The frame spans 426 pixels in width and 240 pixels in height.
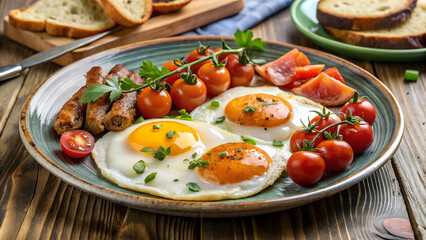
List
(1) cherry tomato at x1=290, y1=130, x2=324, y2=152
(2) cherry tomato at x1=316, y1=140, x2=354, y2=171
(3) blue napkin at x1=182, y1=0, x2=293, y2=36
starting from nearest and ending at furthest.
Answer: (2) cherry tomato at x1=316, y1=140, x2=354, y2=171 < (1) cherry tomato at x1=290, y1=130, x2=324, y2=152 < (3) blue napkin at x1=182, y1=0, x2=293, y2=36

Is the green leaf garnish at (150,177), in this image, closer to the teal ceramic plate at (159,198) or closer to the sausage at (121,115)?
the teal ceramic plate at (159,198)

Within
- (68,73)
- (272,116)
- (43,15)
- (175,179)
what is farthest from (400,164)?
(43,15)

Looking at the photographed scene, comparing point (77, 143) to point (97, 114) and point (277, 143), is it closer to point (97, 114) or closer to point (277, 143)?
point (97, 114)

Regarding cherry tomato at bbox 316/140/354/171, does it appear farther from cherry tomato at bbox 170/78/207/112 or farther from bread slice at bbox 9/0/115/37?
bread slice at bbox 9/0/115/37

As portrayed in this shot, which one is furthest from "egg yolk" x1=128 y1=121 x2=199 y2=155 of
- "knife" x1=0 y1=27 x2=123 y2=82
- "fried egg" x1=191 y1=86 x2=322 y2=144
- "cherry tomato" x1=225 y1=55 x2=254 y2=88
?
"knife" x1=0 y1=27 x2=123 y2=82

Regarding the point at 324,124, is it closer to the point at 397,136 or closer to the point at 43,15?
the point at 397,136

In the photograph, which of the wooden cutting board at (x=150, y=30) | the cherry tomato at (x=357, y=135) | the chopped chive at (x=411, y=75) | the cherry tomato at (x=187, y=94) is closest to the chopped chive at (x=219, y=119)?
the cherry tomato at (x=187, y=94)
